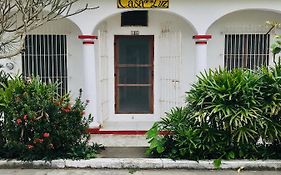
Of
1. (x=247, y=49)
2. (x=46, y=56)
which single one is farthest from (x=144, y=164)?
(x=247, y=49)

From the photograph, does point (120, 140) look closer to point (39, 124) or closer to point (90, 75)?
point (90, 75)

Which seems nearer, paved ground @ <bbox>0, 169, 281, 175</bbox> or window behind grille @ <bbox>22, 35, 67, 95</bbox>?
paved ground @ <bbox>0, 169, 281, 175</bbox>

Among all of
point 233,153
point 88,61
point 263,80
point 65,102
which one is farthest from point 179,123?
point 88,61

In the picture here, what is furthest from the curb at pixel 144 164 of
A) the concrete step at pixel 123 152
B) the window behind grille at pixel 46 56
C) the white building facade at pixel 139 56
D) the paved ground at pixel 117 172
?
the window behind grille at pixel 46 56

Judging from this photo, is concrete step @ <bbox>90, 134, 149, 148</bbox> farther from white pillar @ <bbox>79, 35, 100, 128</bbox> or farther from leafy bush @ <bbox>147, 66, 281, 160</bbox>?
leafy bush @ <bbox>147, 66, 281, 160</bbox>

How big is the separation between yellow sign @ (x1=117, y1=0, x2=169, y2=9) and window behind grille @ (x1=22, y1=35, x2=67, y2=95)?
2083 millimetres

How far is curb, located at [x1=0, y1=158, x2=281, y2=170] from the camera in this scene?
610 centimetres

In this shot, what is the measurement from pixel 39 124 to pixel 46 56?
3.68 meters

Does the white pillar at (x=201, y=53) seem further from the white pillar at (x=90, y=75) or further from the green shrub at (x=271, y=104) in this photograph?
the white pillar at (x=90, y=75)

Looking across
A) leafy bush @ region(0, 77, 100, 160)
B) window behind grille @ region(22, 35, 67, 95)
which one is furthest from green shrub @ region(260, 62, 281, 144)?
window behind grille @ region(22, 35, 67, 95)

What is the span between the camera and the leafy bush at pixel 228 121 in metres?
6.06

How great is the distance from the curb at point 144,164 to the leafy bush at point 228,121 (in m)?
0.17

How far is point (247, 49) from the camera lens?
30.7 ft

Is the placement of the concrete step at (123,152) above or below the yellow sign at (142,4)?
below
